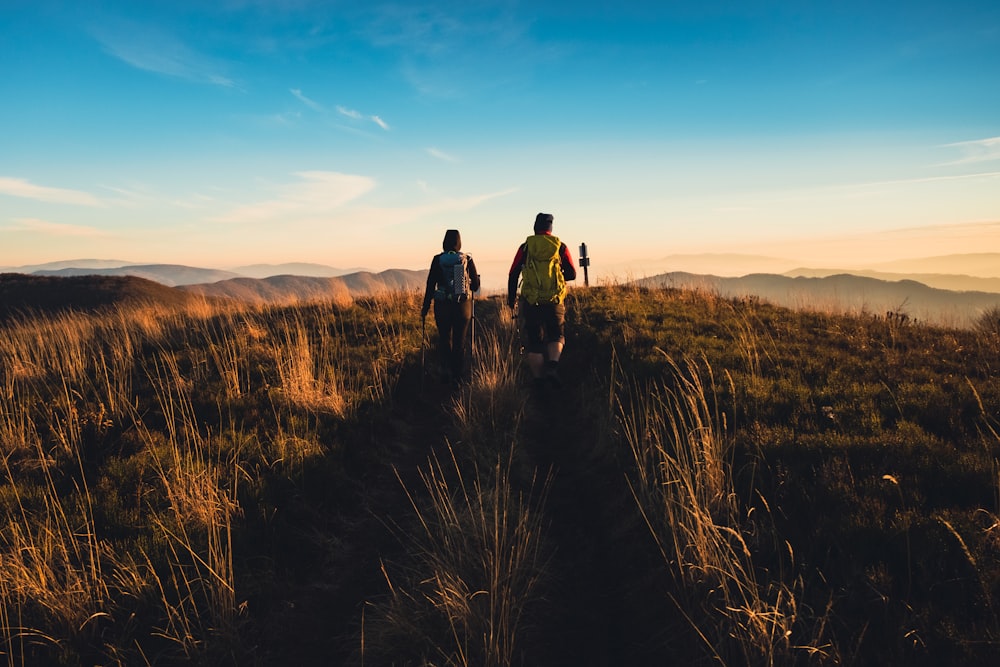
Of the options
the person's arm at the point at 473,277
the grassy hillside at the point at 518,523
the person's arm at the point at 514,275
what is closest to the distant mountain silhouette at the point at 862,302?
the grassy hillside at the point at 518,523

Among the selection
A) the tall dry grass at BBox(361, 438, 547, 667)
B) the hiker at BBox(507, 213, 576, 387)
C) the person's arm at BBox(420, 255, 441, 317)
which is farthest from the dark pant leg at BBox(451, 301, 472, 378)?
the tall dry grass at BBox(361, 438, 547, 667)

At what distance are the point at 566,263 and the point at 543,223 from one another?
812mm

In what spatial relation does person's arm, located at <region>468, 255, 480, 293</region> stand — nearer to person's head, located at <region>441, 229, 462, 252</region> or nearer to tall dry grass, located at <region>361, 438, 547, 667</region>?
person's head, located at <region>441, 229, 462, 252</region>

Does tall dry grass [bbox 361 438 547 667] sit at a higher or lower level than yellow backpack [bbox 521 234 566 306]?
lower

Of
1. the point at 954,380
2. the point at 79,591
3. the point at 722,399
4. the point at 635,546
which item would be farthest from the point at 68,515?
the point at 954,380

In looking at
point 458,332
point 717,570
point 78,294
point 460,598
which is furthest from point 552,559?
point 78,294

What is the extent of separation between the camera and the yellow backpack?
826cm

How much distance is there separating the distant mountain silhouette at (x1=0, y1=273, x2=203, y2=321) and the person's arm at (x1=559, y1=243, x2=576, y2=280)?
1962 centimetres

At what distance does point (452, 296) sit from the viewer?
326 inches

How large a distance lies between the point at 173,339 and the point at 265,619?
9.68m

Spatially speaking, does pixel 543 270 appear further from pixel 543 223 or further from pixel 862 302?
pixel 862 302

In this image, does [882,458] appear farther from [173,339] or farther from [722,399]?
[173,339]

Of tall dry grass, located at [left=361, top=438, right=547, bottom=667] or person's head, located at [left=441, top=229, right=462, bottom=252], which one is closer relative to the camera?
tall dry grass, located at [left=361, top=438, right=547, bottom=667]

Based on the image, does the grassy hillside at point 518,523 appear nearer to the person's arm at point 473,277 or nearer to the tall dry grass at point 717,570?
the tall dry grass at point 717,570
